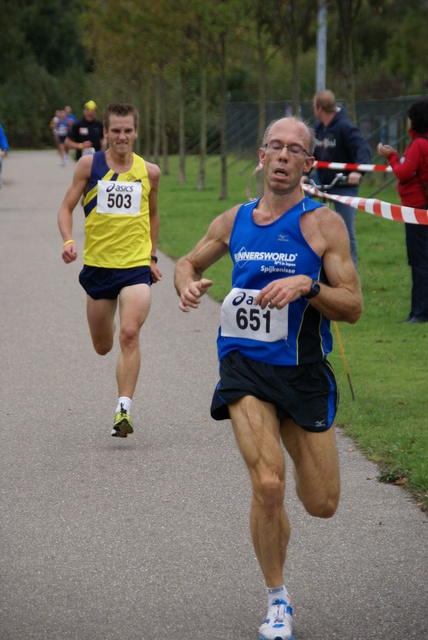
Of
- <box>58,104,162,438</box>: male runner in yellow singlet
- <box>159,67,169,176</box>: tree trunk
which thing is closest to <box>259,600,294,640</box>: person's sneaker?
<box>58,104,162,438</box>: male runner in yellow singlet

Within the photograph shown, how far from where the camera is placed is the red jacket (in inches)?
414

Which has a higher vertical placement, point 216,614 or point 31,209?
point 216,614

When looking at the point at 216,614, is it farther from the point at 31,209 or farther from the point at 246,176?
the point at 246,176

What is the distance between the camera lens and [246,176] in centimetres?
3753

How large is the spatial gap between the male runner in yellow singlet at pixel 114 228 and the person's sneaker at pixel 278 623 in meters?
3.51

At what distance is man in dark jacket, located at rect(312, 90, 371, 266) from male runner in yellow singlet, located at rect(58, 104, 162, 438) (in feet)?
16.6

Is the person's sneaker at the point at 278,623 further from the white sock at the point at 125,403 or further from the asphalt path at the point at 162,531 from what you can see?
the white sock at the point at 125,403

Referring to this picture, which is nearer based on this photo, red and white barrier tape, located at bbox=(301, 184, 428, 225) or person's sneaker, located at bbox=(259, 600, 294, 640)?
person's sneaker, located at bbox=(259, 600, 294, 640)

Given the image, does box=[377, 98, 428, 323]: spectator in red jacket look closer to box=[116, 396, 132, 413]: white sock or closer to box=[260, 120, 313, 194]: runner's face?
box=[116, 396, 132, 413]: white sock

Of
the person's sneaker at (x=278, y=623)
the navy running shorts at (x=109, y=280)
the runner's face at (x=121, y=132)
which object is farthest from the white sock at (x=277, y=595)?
the runner's face at (x=121, y=132)

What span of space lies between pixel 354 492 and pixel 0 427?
259 cm

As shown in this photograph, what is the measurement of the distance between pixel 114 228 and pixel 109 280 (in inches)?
14.1

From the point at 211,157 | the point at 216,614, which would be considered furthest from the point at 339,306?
the point at 211,157

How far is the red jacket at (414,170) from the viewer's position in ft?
34.5
